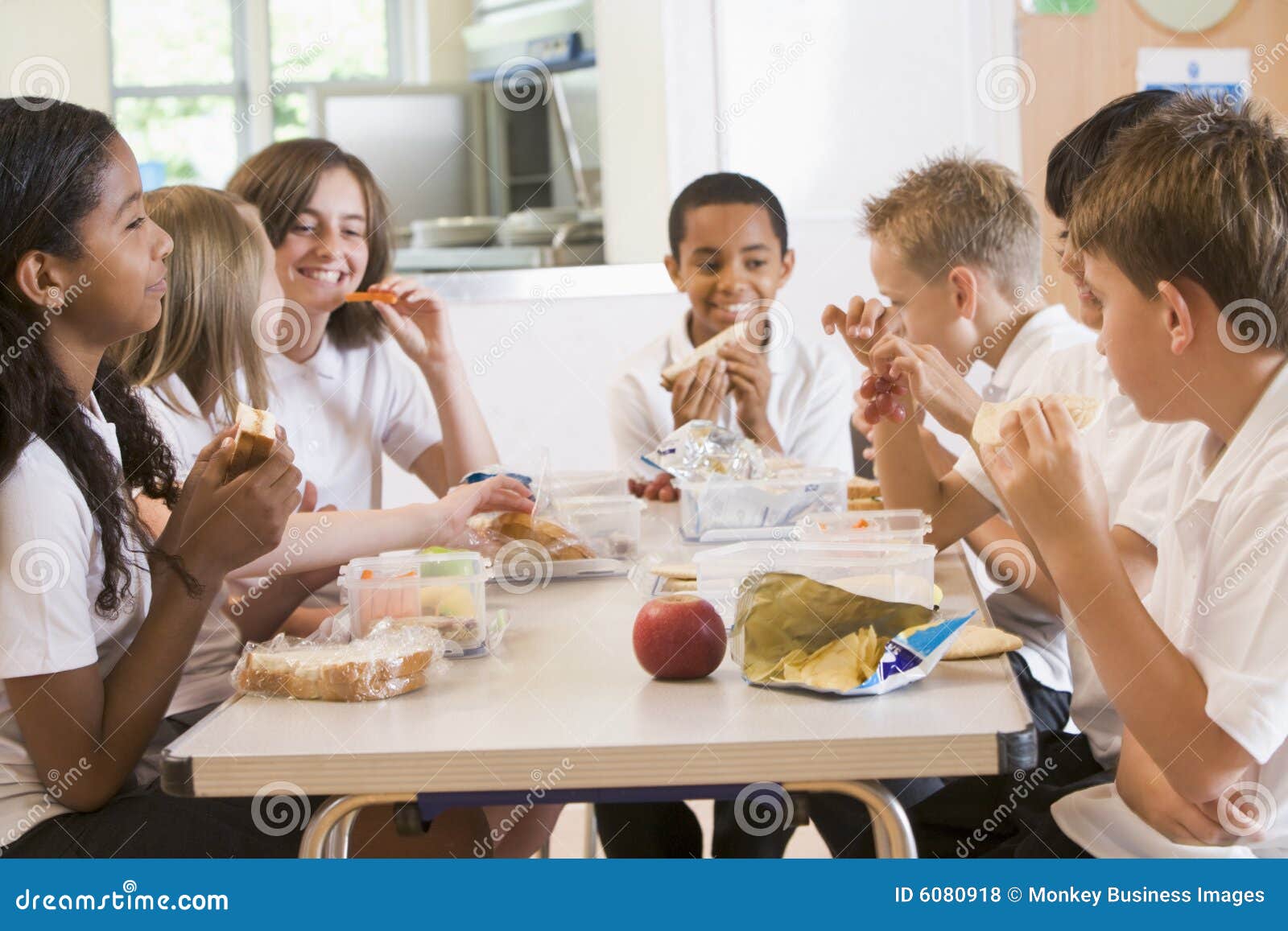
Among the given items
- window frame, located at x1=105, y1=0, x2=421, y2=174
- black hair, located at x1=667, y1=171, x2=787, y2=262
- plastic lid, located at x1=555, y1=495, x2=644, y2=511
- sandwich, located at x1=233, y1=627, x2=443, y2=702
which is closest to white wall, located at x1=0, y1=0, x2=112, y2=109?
window frame, located at x1=105, y1=0, x2=421, y2=174

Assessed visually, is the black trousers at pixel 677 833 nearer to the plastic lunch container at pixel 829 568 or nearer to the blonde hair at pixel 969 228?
the plastic lunch container at pixel 829 568

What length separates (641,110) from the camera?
3873 millimetres

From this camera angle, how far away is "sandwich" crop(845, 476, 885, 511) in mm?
1767

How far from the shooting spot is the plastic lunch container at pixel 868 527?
1.18 m

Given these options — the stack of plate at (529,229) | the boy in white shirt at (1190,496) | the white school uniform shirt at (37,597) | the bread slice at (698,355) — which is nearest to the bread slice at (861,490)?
the bread slice at (698,355)

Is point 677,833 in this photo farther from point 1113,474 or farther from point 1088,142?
point 1088,142

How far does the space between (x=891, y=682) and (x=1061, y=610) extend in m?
0.72

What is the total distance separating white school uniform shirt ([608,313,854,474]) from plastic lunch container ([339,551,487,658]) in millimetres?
1165

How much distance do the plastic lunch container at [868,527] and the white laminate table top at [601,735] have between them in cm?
21

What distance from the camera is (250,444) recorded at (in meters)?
1.21

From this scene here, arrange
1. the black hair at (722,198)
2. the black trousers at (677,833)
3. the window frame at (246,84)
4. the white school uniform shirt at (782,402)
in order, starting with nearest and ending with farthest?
the black trousers at (677,833)
the white school uniform shirt at (782,402)
the black hair at (722,198)
the window frame at (246,84)

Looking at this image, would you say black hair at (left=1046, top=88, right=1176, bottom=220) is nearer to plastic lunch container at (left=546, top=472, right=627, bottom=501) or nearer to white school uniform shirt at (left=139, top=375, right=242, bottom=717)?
plastic lunch container at (left=546, top=472, right=627, bottom=501)
